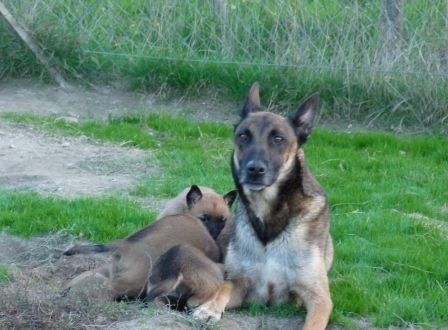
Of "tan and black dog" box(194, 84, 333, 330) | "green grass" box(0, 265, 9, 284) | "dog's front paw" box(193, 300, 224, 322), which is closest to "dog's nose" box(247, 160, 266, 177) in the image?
"tan and black dog" box(194, 84, 333, 330)

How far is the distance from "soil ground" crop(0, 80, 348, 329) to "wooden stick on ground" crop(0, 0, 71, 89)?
0.44 feet

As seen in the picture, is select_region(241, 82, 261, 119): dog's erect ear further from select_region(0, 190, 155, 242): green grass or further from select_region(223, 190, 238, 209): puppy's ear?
select_region(0, 190, 155, 242): green grass

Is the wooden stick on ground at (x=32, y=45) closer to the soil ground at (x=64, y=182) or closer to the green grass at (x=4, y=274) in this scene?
the soil ground at (x=64, y=182)

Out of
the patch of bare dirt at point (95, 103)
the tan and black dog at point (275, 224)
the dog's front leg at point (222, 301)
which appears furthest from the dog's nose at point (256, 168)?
the patch of bare dirt at point (95, 103)

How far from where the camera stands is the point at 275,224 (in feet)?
22.8

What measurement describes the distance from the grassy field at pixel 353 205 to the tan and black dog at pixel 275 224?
168mm

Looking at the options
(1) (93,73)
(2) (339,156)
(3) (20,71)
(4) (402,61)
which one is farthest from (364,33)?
(3) (20,71)

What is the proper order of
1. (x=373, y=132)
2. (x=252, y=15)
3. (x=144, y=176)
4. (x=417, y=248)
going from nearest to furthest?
1. (x=417, y=248)
2. (x=144, y=176)
3. (x=373, y=132)
4. (x=252, y=15)

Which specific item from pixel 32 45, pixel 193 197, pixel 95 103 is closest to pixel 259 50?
pixel 95 103

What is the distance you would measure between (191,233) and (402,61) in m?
5.56

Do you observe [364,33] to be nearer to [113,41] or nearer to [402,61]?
[402,61]

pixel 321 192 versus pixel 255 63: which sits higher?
pixel 321 192

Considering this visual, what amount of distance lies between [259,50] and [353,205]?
12.5 ft

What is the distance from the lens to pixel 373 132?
11914 mm
